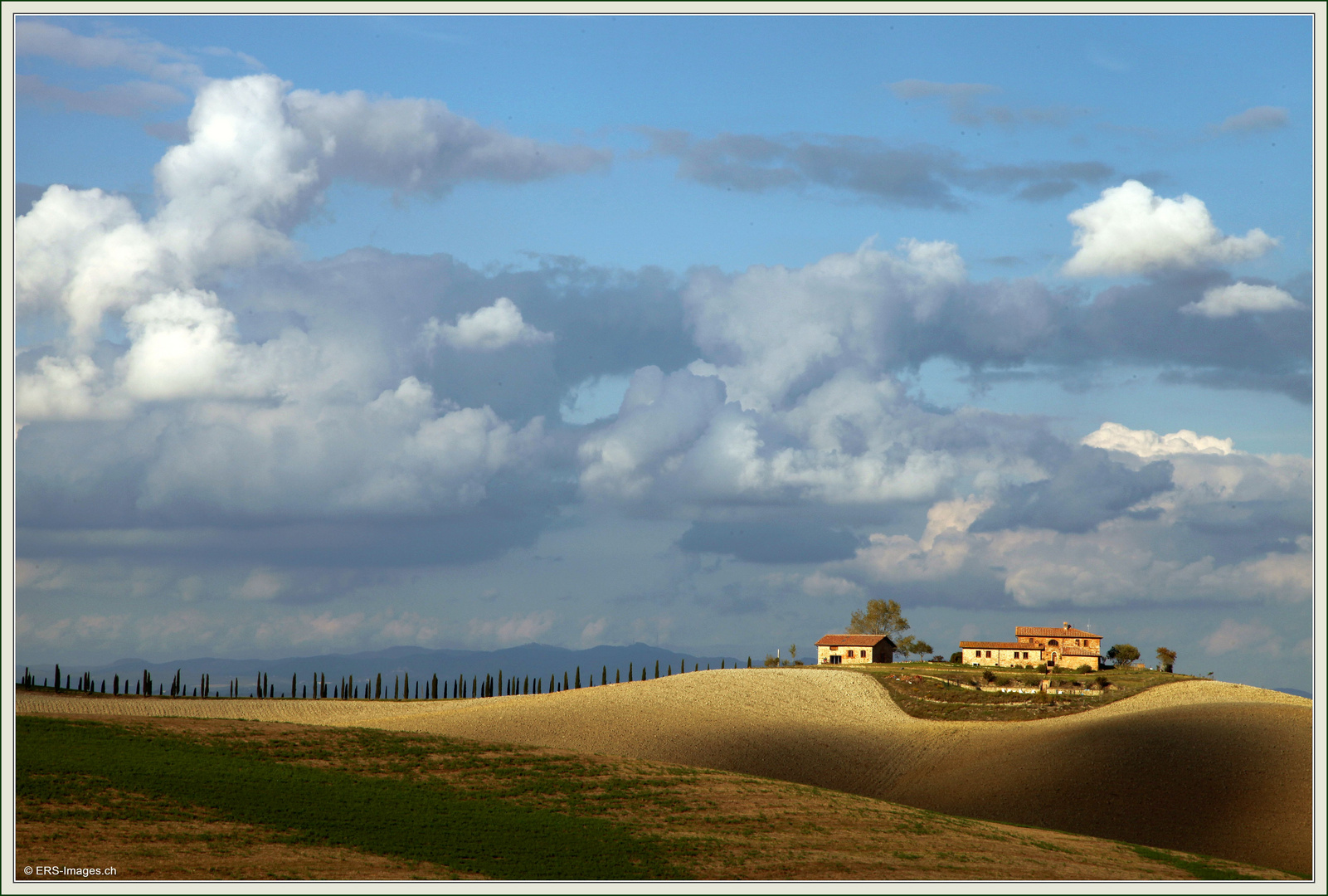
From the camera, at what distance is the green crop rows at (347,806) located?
3105 cm

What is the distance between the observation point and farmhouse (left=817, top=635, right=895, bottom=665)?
11044 centimetres

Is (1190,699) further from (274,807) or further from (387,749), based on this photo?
(274,807)

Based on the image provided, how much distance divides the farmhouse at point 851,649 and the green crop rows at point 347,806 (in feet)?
252

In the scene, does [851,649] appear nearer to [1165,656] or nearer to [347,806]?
[1165,656]

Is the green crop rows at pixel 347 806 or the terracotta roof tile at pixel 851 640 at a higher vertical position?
the terracotta roof tile at pixel 851 640

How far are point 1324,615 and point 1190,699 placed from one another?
5386cm

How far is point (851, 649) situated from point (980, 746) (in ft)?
173

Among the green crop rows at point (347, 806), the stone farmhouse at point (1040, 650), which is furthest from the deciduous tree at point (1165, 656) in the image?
the green crop rows at point (347, 806)

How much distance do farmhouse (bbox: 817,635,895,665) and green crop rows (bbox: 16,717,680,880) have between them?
252 feet

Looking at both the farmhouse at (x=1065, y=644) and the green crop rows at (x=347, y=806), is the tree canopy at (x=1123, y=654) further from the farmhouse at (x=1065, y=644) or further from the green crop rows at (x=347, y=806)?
the green crop rows at (x=347, y=806)

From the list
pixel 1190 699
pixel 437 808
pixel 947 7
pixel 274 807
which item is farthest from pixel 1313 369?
pixel 1190 699

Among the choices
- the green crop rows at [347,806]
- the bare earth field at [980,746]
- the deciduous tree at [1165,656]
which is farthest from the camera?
the deciduous tree at [1165,656]

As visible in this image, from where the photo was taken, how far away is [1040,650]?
108 m

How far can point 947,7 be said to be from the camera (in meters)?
28.0
